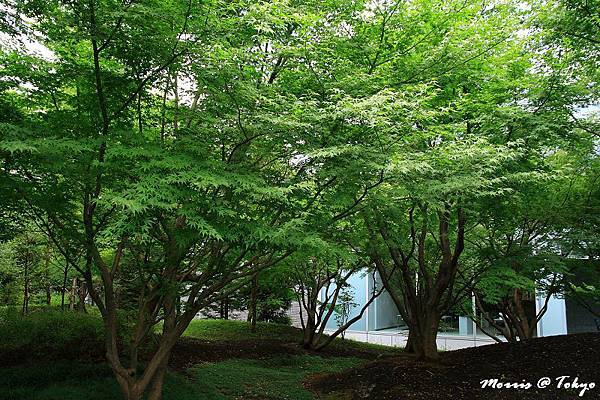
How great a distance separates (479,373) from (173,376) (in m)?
5.60

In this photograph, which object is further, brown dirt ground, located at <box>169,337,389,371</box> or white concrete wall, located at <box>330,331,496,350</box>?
white concrete wall, located at <box>330,331,496,350</box>

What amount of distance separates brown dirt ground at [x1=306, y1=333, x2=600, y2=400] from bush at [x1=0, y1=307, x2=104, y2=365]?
15.1ft

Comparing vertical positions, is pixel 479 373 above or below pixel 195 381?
above

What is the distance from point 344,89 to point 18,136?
381cm

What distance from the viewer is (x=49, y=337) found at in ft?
27.8

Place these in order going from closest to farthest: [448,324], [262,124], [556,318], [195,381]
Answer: [262,124] → [195,381] → [556,318] → [448,324]

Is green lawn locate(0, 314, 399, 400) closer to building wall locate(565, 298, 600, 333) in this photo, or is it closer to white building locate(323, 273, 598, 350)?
white building locate(323, 273, 598, 350)

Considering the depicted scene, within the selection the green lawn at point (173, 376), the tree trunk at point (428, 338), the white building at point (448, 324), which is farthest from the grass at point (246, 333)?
the tree trunk at point (428, 338)

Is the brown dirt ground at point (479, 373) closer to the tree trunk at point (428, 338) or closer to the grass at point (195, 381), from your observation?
the tree trunk at point (428, 338)

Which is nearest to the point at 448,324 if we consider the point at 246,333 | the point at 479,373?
the point at 246,333

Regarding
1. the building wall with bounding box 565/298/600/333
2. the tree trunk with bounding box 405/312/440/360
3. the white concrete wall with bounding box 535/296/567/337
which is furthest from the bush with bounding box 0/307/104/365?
the building wall with bounding box 565/298/600/333

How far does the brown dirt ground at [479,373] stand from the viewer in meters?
7.07

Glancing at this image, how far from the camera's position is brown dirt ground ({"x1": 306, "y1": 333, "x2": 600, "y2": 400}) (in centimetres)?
707

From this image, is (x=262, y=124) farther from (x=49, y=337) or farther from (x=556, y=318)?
(x=556, y=318)
